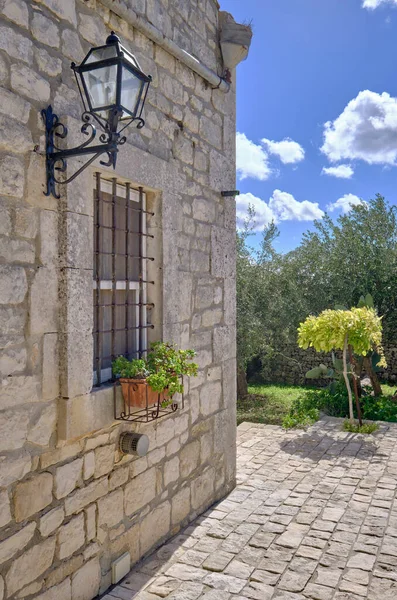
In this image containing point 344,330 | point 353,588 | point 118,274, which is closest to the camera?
point 353,588

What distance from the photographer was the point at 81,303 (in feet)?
9.62

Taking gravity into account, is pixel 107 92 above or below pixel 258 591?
above

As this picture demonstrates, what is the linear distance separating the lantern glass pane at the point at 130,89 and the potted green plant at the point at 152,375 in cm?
165

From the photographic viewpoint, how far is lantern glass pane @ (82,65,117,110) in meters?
2.54

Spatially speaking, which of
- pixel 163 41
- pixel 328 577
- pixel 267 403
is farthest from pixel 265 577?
pixel 267 403

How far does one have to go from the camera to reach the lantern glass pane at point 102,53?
99.7 inches

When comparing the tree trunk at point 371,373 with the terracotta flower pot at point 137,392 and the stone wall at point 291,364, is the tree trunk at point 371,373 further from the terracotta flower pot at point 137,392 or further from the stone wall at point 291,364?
the terracotta flower pot at point 137,392

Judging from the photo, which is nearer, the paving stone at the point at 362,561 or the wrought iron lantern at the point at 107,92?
the wrought iron lantern at the point at 107,92

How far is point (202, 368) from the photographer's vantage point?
454 centimetres

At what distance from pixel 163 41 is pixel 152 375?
8.58ft

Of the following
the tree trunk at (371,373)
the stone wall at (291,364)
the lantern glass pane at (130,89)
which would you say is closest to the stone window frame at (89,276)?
the lantern glass pane at (130,89)

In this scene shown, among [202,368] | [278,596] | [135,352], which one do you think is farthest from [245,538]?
[135,352]

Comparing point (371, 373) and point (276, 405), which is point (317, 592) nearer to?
point (276, 405)

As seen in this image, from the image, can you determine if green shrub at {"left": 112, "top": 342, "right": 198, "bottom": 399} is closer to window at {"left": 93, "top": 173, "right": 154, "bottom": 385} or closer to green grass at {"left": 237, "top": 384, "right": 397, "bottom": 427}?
window at {"left": 93, "top": 173, "right": 154, "bottom": 385}
